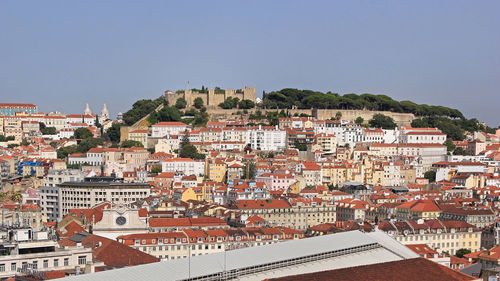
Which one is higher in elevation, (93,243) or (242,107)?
(242,107)

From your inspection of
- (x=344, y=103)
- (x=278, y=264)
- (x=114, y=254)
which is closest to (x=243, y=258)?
(x=278, y=264)

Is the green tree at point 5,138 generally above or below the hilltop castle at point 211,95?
below

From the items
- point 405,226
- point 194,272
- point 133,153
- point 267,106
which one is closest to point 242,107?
point 267,106

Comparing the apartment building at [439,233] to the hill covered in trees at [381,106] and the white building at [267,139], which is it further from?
the hill covered in trees at [381,106]

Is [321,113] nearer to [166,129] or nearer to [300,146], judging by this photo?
[300,146]

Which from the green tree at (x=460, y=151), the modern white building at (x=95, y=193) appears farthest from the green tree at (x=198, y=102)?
the modern white building at (x=95, y=193)

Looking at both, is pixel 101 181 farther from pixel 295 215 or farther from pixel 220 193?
pixel 295 215

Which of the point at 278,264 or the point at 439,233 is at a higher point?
the point at 278,264
